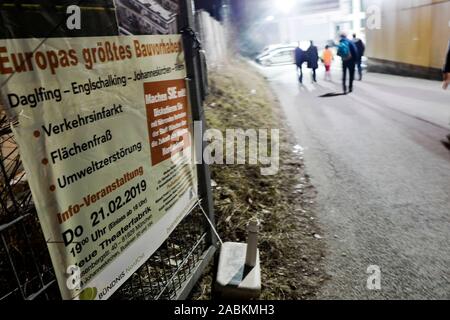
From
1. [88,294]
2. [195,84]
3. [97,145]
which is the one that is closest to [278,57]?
[195,84]

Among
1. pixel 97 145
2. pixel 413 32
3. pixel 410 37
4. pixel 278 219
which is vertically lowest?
pixel 278 219

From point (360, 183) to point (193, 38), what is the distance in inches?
139

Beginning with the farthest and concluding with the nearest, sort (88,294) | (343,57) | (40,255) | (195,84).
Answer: (343,57)
(195,84)
(40,255)
(88,294)

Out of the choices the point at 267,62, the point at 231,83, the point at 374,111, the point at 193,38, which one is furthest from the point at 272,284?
the point at 267,62

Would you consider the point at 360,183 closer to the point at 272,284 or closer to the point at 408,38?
the point at 272,284

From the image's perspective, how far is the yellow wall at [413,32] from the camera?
49.1 feet

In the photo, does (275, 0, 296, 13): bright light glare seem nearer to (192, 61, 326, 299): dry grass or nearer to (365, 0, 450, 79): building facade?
(365, 0, 450, 79): building facade

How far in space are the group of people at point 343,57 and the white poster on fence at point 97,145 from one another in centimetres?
1052

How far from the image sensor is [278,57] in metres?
27.9

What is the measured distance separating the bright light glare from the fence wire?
134ft

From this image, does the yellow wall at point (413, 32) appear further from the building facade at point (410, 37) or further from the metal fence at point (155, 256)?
the metal fence at point (155, 256)

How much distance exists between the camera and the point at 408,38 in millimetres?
17938

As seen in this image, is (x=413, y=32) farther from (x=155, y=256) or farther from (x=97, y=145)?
(x=97, y=145)

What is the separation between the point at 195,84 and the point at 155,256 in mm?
1812
